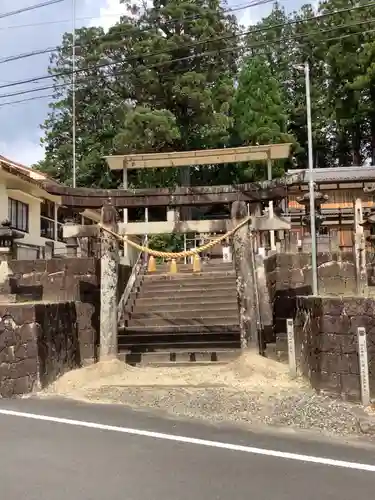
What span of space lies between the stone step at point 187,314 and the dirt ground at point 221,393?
3526 millimetres

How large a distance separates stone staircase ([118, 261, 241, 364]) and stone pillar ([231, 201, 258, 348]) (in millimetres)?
2069

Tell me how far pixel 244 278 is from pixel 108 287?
2953 mm

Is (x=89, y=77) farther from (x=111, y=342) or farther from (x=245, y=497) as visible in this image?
(x=245, y=497)

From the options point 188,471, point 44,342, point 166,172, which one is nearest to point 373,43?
point 166,172

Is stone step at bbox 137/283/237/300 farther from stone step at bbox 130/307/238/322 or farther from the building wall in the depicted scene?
the building wall

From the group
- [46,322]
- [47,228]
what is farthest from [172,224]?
[47,228]

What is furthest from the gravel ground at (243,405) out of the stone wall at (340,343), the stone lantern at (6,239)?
the stone lantern at (6,239)

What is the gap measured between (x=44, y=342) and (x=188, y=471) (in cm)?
542

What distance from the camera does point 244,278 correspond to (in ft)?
36.5

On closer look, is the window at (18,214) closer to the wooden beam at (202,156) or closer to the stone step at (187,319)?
the wooden beam at (202,156)

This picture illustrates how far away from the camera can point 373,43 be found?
1471 inches

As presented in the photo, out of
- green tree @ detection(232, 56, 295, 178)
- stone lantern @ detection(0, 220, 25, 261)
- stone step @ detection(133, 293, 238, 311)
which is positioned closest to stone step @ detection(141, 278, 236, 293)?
stone step @ detection(133, 293, 238, 311)

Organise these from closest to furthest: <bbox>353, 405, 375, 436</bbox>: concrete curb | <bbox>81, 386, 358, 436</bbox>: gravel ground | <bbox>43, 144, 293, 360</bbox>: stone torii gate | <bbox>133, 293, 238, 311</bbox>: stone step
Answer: <bbox>353, 405, 375, 436</bbox>: concrete curb, <bbox>81, 386, 358, 436</bbox>: gravel ground, <bbox>43, 144, 293, 360</bbox>: stone torii gate, <bbox>133, 293, 238, 311</bbox>: stone step

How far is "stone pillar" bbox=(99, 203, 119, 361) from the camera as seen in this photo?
1126cm
